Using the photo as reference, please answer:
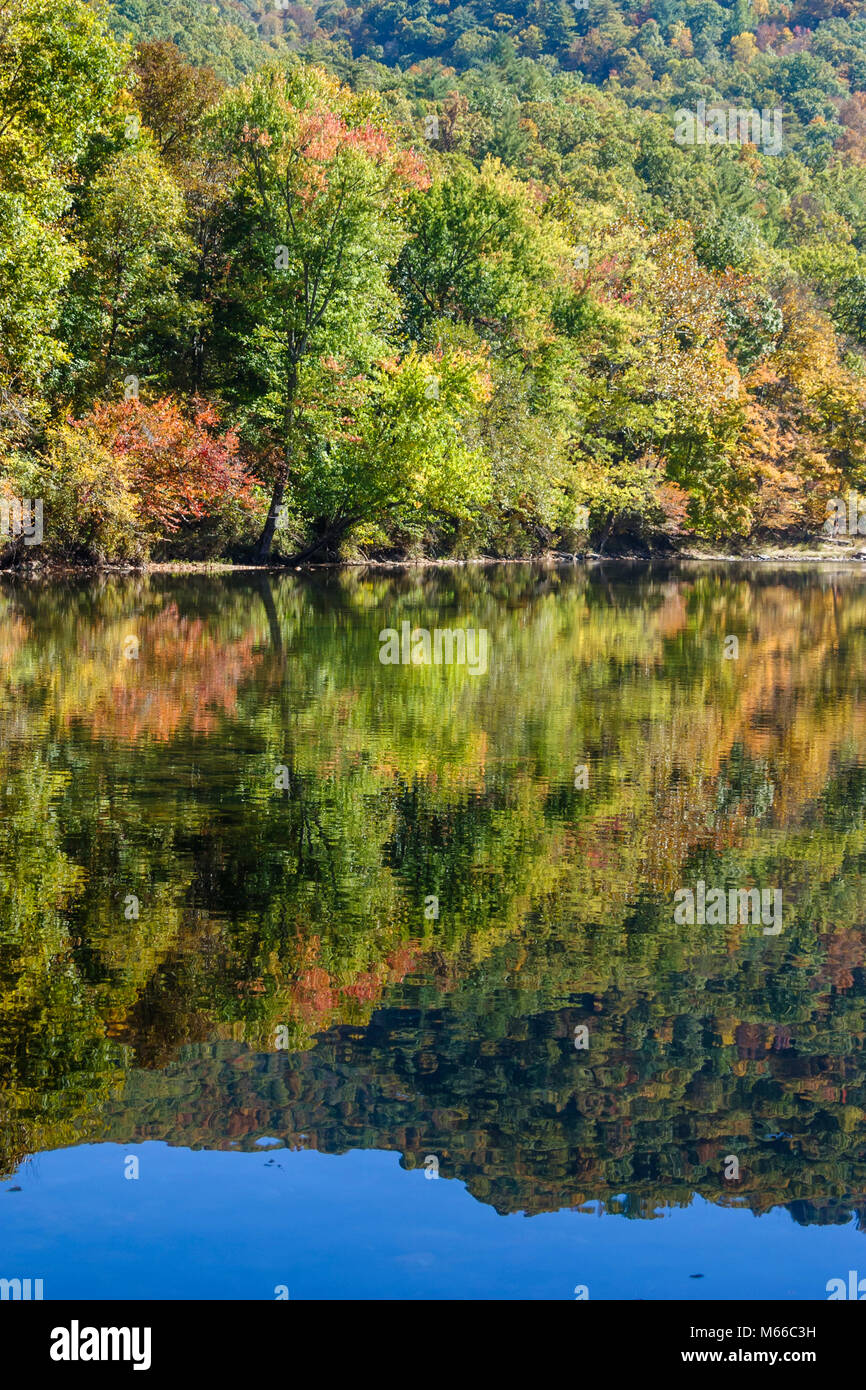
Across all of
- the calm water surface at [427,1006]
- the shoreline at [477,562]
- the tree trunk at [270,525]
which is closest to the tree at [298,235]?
the tree trunk at [270,525]

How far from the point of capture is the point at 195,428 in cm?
4272

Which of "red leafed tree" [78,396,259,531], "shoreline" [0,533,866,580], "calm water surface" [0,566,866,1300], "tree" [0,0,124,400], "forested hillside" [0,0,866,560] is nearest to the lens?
"calm water surface" [0,566,866,1300]

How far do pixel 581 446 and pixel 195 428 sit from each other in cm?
2556

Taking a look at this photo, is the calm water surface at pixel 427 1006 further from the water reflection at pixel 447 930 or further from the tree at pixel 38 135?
the tree at pixel 38 135

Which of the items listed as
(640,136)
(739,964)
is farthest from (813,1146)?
(640,136)

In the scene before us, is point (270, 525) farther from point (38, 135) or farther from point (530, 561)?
point (530, 561)

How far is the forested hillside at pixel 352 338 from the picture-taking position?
37.5 metres

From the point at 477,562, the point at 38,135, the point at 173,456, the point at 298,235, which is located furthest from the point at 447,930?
the point at 477,562

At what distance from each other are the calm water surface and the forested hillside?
74.1 feet

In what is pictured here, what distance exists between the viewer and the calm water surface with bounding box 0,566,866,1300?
538 centimetres

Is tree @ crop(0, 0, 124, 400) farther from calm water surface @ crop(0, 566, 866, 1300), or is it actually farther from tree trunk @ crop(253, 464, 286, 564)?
calm water surface @ crop(0, 566, 866, 1300)

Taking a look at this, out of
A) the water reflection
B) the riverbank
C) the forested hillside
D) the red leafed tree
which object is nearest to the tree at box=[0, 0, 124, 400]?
the forested hillside

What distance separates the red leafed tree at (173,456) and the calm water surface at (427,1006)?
25.0 m

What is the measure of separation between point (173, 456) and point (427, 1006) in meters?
35.4
